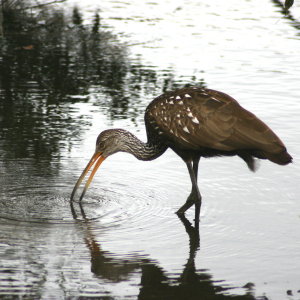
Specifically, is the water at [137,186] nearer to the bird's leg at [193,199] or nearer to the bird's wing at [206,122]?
the bird's leg at [193,199]

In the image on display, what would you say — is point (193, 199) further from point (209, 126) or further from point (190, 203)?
point (209, 126)

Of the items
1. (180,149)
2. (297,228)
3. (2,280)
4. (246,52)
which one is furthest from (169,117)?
(246,52)

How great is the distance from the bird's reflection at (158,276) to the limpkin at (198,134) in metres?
1.03

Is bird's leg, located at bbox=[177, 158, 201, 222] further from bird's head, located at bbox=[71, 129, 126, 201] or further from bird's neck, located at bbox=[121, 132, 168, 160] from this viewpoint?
bird's head, located at bbox=[71, 129, 126, 201]

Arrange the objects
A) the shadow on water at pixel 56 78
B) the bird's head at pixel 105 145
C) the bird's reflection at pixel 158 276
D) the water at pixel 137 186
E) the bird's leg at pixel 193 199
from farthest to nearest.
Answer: the shadow on water at pixel 56 78, the bird's head at pixel 105 145, the bird's leg at pixel 193 199, the water at pixel 137 186, the bird's reflection at pixel 158 276

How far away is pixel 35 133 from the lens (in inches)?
382

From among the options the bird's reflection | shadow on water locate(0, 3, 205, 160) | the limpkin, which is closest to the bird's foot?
the limpkin

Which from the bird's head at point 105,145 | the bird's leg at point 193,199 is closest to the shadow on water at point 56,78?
the bird's head at point 105,145

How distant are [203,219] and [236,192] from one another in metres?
0.75

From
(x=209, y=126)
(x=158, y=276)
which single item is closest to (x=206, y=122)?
(x=209, y=126)

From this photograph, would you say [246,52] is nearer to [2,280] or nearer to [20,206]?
[20,206]

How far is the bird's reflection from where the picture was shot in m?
5.73

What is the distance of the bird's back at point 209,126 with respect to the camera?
23.6ft

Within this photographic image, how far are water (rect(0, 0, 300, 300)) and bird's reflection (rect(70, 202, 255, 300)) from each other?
0.01 meters
